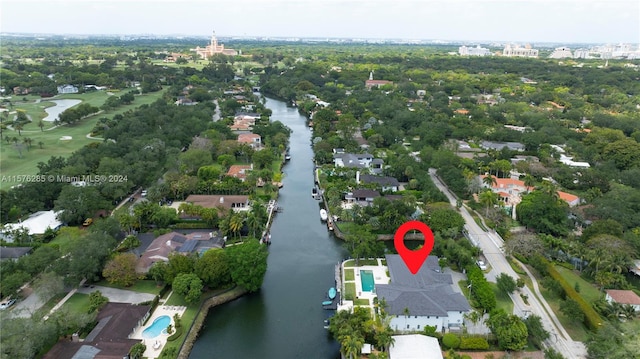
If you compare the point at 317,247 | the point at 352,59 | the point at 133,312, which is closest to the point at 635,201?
the point at 317,247

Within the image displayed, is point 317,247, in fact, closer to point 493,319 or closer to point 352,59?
point 493,319

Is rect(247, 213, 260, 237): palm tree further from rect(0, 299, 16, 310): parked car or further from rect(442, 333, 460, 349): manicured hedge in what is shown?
rect(442, 333, 460, 349): manicured hedge

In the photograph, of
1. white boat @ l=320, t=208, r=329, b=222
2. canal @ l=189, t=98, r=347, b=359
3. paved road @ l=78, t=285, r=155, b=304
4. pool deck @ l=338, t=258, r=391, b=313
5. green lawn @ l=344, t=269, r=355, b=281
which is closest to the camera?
canal @ l=189, t=98, r=347, b=359

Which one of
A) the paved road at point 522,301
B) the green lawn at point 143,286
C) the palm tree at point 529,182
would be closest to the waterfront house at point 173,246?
the green lawn at point 143,286

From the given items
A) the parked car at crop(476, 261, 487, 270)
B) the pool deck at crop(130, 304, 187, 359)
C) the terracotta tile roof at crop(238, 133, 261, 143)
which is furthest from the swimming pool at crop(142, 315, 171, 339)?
the terracotta tile roof at crop(238, 133, 261, 143)

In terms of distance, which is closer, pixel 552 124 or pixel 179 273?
pixel 179 273
